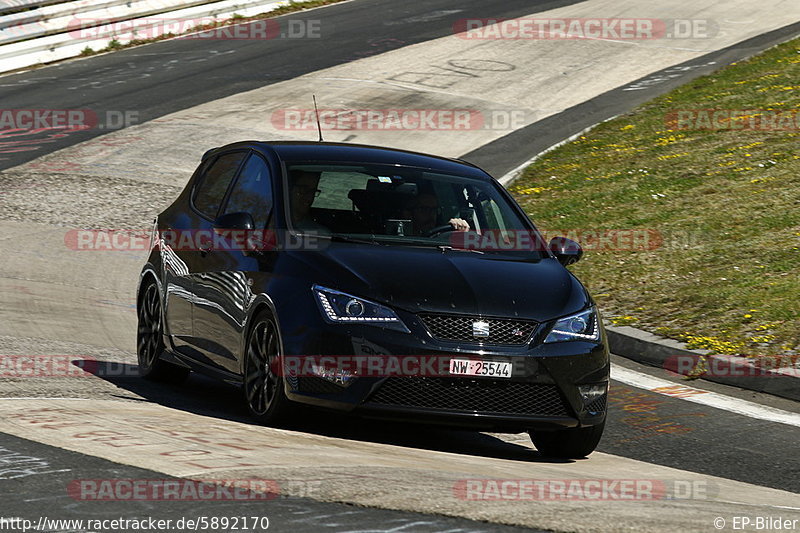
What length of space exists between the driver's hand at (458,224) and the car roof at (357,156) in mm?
502

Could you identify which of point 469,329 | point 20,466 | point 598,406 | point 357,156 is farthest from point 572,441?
point 20,466

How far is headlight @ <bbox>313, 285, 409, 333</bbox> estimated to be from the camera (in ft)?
23.6

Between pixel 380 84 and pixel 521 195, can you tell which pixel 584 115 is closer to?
pixel 380 84

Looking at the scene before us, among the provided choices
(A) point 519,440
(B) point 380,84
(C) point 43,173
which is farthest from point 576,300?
(B) point 380,84

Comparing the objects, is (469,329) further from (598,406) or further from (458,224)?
(458,224)

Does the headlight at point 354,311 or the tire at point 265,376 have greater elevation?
the headlight at point 354,311

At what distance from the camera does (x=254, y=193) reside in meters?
8.67

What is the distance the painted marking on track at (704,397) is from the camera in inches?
365

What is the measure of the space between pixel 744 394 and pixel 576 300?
2815 millimetres

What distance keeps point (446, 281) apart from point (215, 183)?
8.10ft

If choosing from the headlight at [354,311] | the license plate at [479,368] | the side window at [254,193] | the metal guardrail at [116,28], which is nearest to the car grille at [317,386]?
the headlight at [354,311]

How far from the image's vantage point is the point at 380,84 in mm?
25297

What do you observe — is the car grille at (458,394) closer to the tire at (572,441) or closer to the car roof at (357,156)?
the tire at (572,441)

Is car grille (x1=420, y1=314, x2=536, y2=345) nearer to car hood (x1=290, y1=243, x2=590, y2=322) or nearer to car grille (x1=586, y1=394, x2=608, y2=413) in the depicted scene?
car hood (x1=290, y1=243, x2=590, y2=322)
